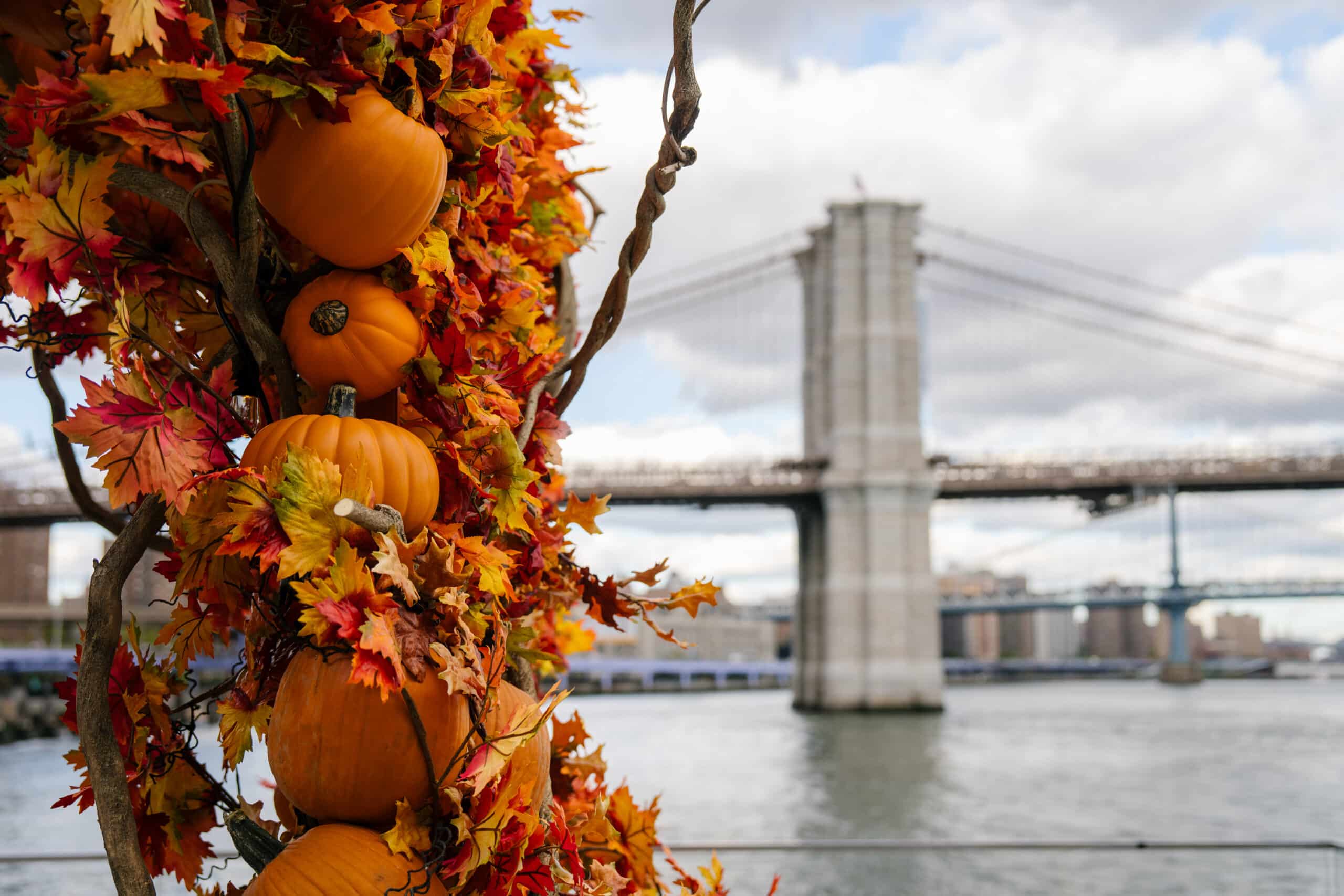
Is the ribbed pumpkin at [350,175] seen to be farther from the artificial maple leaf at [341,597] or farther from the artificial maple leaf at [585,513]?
the artificial maple leaf at [585,513]

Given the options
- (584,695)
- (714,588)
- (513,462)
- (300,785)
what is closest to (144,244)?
(513,462)

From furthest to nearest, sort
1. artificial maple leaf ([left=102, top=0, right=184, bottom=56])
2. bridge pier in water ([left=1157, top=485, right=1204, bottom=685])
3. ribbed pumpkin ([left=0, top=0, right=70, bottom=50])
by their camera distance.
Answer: bridge pier in water ([left=1157, top=485, right=1204, bottom=685]) → ribbed pumpkin ([left=0, top=0, right=70, bottom=50]) → artificial maple leaf ([left=102, top=0, right=184, bottom=56])

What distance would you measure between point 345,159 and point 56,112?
187mm

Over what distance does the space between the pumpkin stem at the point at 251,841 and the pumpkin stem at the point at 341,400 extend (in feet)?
1.00

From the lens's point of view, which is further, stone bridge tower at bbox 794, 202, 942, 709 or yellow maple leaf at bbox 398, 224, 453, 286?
stone bridge tower at bbox 794, 202, 942, 709

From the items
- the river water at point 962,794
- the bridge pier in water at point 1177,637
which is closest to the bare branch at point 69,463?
the river water at point 962,794

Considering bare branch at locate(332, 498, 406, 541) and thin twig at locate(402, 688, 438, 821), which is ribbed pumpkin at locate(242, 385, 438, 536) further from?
thin twig at locate(402, 688, 438, 821)

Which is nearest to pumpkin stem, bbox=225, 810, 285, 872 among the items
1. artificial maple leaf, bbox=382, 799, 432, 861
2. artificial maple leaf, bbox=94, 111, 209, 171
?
artificial maple leaf, bbox=382, 799, 432, 861

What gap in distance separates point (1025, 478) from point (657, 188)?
3281 centimetres

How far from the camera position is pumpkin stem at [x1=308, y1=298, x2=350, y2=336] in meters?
0.85

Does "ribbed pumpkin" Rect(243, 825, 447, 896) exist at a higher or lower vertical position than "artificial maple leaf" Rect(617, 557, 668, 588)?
lower

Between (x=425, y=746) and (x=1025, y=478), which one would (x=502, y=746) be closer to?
(x=425, y=746)

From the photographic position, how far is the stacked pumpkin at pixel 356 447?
77 cm

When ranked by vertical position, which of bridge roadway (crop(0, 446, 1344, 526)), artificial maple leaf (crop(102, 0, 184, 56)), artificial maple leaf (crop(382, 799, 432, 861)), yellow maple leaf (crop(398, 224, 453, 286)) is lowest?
artificial maple leaf (crop(382, 799, 432, 861))
